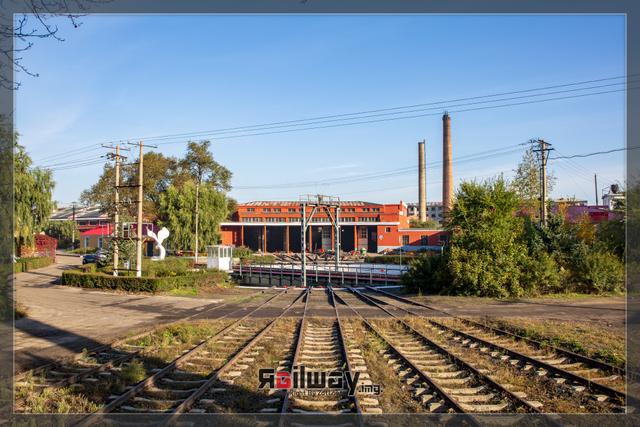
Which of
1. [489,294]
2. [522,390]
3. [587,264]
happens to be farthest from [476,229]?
[522,390]

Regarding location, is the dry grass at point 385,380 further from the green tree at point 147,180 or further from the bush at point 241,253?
the green tree at point 147,180

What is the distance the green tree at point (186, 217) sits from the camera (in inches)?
2266

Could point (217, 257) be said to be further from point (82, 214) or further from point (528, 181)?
point (82, 214)

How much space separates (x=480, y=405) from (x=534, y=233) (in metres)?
22.1

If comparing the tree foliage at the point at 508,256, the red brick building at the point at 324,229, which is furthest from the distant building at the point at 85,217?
the tree foliage at the point at 508,256

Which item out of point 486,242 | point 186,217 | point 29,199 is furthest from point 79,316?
point 186,217

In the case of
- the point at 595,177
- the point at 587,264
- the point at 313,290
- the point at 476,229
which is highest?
the point at 595,177

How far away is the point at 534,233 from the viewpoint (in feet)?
89.4

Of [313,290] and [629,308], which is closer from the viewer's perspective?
[629,308]

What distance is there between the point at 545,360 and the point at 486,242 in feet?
49.8

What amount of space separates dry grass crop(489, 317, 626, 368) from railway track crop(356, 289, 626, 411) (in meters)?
0.54

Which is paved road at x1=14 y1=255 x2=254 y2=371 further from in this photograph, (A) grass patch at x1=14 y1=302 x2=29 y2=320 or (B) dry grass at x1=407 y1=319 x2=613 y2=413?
(B) dry grass at x1=407 y1=319 x2=613 y2=413

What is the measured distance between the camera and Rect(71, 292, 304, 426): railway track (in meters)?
7.24

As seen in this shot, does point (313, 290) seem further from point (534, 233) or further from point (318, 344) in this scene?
point (318, 344)
